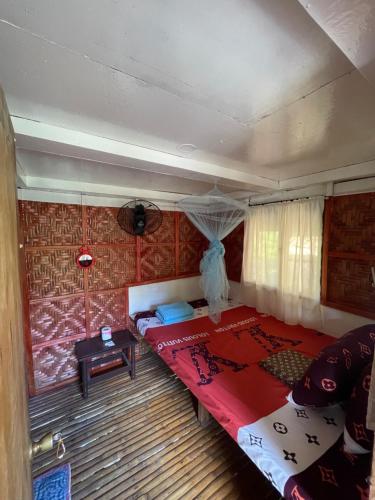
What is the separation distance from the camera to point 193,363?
71.4 inches

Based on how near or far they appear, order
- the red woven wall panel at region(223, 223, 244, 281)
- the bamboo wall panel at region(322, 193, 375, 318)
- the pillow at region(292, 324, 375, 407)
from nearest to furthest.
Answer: the pillow at region(292, 324, 375, 407) → the bamboo wall panel at region(322, 193, 375, 318) → the red woven wall panel at region(223, 223, 244, 281)

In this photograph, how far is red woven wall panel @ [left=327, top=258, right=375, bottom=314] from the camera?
194 centimetres

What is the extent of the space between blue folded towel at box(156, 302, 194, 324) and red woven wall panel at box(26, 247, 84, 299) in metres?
1.08

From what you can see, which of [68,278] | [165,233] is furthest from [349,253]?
[68,278]

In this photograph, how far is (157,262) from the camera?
3.20 metres

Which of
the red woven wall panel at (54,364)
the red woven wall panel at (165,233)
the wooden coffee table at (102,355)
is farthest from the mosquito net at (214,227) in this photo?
the red woven wall panel at (54,364)

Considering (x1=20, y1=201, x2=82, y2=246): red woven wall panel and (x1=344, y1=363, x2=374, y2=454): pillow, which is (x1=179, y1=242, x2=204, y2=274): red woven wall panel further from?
(x1=344, y1=363, x2=374, y2=454): pillow

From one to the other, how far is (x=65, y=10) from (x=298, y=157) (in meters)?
1.80

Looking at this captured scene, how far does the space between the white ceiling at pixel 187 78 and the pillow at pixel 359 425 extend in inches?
53.8

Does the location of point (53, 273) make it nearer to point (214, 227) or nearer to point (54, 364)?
point (54, 364)

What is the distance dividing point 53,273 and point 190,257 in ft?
6.72

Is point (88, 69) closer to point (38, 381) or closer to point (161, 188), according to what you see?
point (161, 188)

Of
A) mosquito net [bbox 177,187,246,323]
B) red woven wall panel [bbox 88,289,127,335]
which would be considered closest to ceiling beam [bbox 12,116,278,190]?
mosquito net [bbox 177,187,246,323]

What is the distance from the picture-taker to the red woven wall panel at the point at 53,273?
7.40 feet
